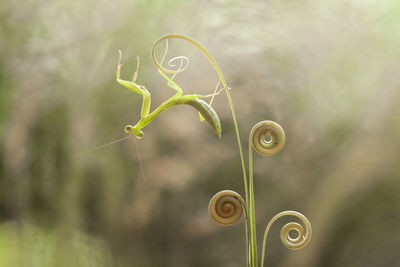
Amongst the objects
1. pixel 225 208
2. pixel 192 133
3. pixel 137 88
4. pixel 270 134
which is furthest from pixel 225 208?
pixel 192 133

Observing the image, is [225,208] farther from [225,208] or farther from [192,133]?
[192,133]

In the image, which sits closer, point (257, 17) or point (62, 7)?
point (257, 17)

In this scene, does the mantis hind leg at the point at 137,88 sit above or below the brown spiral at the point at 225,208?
above

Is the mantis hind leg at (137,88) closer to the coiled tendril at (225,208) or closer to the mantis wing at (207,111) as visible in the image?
the mantis wing at (207,111)

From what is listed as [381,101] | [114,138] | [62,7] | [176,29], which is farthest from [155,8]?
[381,101]

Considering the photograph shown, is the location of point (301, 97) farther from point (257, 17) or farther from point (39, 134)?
point (39, 134)

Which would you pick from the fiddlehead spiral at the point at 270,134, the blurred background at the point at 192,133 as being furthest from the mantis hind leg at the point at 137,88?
the blurred background at the point at 192,133
